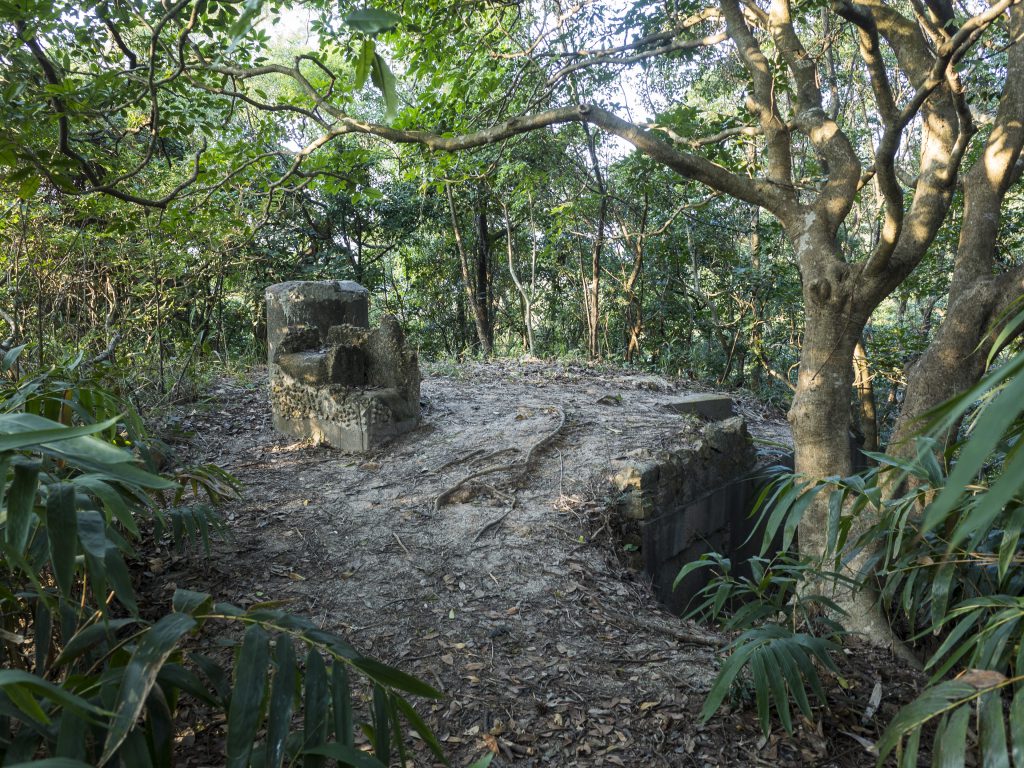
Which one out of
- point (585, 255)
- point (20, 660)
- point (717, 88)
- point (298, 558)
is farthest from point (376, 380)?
point (717, 88)

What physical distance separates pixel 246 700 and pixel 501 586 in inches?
103

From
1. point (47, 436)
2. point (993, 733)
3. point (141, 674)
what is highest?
point (47, 436)

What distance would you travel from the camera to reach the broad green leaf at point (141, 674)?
3.21ft

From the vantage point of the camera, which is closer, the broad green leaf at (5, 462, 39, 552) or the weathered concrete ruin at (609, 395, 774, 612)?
the broad green leaf at (5, 462, 39, 552)

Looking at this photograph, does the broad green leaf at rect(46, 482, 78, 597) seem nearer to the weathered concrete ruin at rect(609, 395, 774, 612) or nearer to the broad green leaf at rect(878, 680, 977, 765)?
the broad green leaf at rect(878, 680, 977, 765)

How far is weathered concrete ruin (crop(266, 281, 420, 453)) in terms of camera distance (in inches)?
216

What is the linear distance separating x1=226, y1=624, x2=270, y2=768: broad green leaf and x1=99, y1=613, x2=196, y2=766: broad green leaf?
108 mm

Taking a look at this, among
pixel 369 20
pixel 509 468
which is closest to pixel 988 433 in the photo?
pixel 369 20

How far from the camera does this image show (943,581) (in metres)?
1.78

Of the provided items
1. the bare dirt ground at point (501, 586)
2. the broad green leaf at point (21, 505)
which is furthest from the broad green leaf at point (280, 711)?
the bare dirt ground at point (501, 586)

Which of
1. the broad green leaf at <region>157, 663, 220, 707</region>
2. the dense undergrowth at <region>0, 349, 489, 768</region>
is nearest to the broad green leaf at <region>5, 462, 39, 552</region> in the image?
the dense undergrowth at <region>0, 349, 489, 768</region>

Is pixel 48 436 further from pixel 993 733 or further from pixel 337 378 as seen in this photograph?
pixel 337 378

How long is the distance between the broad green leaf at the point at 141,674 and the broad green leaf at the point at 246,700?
0.35ft

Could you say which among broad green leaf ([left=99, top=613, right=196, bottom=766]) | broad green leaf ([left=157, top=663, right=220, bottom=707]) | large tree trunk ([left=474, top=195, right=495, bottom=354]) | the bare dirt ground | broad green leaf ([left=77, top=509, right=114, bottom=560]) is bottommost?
the bare dirt ground
